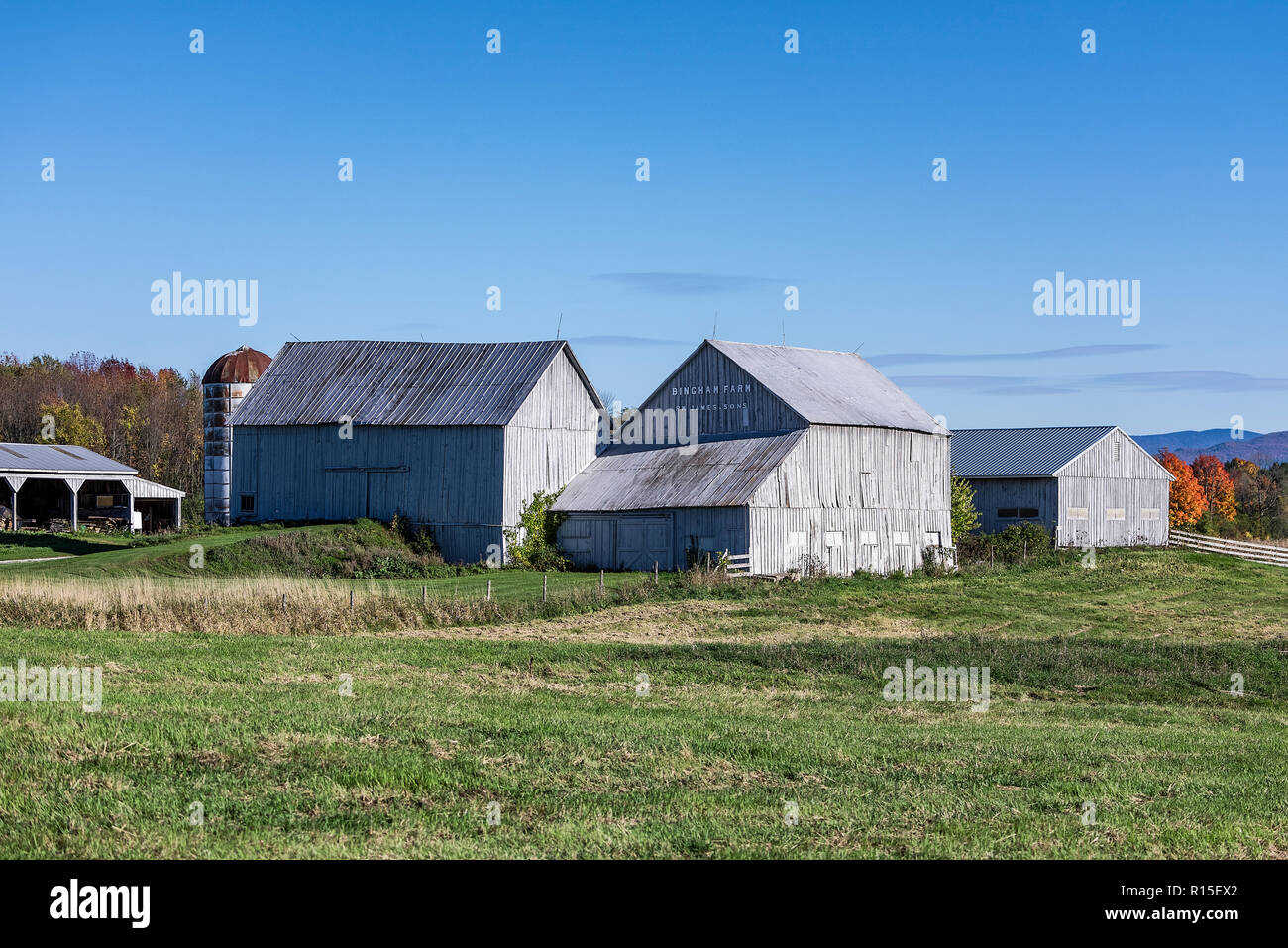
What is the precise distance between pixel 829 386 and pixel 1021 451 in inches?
631

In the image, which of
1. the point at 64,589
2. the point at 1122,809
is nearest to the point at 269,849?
the point at 1122,809

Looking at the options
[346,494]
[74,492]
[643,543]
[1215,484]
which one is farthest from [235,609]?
[1215,484]

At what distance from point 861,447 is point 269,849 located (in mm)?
42368

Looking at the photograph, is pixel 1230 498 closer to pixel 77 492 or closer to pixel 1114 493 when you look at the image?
pixel 1114 493

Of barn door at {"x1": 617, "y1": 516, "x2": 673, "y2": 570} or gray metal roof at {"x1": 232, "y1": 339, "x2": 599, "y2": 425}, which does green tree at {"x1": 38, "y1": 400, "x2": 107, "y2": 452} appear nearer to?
gray metal roof at {"x1": 232, "y1": 339, "x2": 599, "y2": 425}

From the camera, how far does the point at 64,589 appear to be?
28.2 m

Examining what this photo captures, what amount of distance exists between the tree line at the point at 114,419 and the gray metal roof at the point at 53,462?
24.8 m

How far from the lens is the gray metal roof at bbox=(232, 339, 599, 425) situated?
2073 inches

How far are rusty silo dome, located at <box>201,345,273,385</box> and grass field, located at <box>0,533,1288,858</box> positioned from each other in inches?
1345

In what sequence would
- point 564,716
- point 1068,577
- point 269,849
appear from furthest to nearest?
point 1068,577 → point 564,716 → point 269,849

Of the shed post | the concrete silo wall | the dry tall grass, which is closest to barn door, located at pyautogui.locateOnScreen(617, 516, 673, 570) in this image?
the dry tall grass
